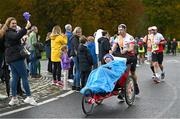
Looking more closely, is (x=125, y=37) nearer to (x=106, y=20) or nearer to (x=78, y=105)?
(x=78, y=105)

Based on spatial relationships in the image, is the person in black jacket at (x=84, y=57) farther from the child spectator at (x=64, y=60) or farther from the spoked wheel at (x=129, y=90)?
the spoked wheel at (x=129, y=90)

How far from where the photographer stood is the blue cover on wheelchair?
11.2m

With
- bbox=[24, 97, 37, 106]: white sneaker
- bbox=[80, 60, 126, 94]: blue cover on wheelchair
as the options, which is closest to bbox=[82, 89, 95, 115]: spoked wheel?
bbox=[80, 60, 126, 94]: blue cover on wheelchair

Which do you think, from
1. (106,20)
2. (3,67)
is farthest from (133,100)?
(106,20)

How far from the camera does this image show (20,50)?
12.1m

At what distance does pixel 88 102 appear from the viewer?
36.0 feet

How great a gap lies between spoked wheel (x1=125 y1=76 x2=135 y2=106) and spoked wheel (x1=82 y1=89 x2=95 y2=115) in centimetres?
125

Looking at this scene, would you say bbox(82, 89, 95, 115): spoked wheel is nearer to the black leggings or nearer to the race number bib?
the black leggings

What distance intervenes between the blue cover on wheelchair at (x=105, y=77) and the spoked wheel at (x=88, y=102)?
94 mm

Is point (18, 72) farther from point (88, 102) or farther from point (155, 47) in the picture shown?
point (155, 47)

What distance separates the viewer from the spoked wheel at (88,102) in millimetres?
10953

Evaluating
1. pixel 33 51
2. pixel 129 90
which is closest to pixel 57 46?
pixel 33 51

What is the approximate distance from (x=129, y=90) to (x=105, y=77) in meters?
1.17

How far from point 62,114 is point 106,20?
2293 inches
